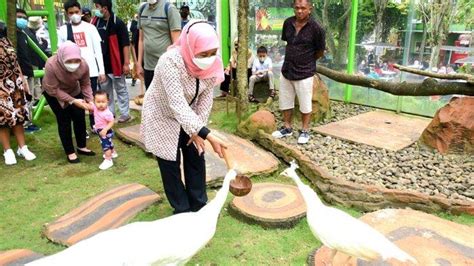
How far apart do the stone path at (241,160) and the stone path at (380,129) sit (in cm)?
106

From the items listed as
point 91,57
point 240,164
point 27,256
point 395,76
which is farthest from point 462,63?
point 27,256

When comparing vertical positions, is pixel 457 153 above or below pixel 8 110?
below

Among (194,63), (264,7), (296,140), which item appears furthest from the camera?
(264,7)

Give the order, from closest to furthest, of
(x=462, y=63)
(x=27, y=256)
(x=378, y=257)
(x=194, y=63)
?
1. (x=378, y=257)
2. (x=194, y=63)
3. (x=27, y=256)
4. (x=462, y=63)

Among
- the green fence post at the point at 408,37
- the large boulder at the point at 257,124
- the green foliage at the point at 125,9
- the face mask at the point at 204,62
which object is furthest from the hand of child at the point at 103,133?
the green foliage at the point at 125,9

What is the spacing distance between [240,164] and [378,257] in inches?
81.4

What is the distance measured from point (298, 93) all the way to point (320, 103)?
0.99m

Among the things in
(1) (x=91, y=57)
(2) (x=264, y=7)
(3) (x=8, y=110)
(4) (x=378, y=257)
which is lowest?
(4) (x=378, y=257)

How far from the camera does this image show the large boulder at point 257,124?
488 centimetres

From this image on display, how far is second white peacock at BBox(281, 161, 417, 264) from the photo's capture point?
7.10 feet

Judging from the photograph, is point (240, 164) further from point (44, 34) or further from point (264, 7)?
point (44, 34)

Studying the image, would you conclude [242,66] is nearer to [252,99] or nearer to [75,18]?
[252,99]

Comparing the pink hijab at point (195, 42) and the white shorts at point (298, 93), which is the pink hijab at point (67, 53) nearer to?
the pink hijab at point (195, 42)

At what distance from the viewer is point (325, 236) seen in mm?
2322
